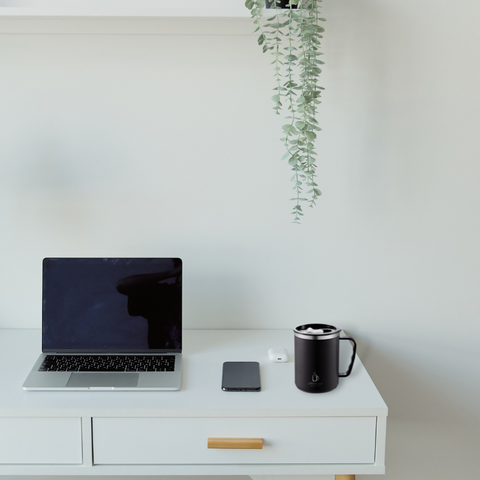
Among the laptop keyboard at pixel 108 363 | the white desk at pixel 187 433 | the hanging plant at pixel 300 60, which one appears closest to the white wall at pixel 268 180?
the hanging plant at pixel 300 60

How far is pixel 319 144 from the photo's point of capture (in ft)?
4.20

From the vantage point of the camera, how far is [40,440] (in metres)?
0.92

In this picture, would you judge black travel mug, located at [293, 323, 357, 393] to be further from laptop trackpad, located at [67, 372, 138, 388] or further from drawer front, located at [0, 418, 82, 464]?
drawer front, located at [0, 418, 82, 464]

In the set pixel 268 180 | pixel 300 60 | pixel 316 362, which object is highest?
pixel 300 60

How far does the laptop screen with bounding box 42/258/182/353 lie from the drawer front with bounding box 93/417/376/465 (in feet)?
0.85

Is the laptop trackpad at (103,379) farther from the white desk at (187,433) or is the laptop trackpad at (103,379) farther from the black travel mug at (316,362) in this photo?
the black travel mug at (316,362)

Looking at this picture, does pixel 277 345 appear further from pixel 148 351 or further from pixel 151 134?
pixel 151 134

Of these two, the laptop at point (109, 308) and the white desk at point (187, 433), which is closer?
the white desk at point (187, 433)

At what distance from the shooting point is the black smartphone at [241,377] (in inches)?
38.2

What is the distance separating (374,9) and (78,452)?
130 centimetres

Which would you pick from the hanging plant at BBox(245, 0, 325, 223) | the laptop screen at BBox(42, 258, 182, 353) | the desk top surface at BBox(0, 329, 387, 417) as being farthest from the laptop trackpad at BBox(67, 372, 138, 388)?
the hanging plant at BBox(245, 0, 325, 223)

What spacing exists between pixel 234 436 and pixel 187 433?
0.31 ft

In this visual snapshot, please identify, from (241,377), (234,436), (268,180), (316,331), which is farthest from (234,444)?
(268,180)

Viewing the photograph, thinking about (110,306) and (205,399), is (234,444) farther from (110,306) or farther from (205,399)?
(110,306)
